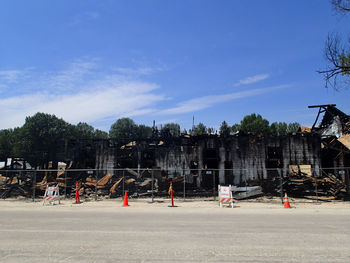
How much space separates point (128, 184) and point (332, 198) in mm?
17022

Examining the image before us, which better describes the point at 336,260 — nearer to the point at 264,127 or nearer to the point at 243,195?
the point at 243,195

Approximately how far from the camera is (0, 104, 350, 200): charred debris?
75.6 feet

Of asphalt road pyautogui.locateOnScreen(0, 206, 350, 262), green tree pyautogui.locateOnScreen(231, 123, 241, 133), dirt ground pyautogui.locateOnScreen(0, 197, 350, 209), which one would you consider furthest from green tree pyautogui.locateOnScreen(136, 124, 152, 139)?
asphalt road pyautogui.locateOnScreen(0, 206, 350, 262)

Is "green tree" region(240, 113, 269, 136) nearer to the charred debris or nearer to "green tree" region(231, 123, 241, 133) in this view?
"green tree" region(231, 123, 241, 133)

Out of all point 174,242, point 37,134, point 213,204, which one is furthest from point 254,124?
point 174,242

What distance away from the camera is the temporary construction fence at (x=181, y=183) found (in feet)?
69.3

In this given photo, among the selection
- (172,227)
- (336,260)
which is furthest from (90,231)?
(336,260)

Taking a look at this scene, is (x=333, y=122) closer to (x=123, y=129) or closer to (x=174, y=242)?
(x=174, y=242)

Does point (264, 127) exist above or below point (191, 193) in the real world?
above

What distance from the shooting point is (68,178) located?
79.4ft

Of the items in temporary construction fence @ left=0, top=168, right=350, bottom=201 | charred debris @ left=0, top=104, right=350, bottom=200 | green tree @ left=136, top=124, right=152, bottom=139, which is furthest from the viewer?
green tree @ left=136, top=124, right=152, bottom=139

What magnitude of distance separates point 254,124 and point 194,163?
54.4 meters

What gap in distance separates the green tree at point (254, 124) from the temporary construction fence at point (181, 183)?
48.0 meters

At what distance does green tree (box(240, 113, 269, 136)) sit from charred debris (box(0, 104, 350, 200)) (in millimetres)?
46036
